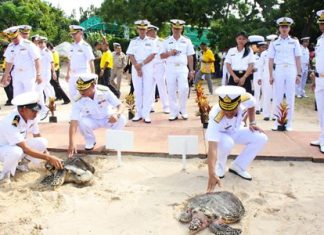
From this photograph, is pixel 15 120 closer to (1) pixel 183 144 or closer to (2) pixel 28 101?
(2) pixel 28 101

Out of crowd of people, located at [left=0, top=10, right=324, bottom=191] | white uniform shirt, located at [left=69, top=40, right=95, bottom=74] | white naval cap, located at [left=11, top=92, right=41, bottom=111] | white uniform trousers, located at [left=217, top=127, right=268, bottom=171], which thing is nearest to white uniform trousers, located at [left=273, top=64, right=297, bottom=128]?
crowd of people, located at [left=0, top=10, right=324, bottom=191]

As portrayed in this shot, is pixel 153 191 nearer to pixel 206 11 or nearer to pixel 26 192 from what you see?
pixel 26 192

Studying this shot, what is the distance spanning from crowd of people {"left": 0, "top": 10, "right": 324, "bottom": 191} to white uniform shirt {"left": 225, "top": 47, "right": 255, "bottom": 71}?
2 cm

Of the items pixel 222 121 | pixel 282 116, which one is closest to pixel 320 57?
pixel 282 116

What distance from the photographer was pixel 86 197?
4.07m

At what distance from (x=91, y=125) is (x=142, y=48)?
255 cm

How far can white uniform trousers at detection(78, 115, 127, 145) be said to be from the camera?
213 inches

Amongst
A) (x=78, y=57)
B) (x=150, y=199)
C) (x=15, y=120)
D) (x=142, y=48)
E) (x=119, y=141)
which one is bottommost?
(x=150, y=199)

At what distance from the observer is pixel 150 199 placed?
4035mm

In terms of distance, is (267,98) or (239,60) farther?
(267,98)

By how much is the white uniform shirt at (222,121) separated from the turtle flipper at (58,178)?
60.8 inches

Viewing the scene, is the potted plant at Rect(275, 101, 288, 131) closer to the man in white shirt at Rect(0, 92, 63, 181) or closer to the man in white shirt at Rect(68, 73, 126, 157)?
the man in white shirt at Rect(68, 73, 126, 157)

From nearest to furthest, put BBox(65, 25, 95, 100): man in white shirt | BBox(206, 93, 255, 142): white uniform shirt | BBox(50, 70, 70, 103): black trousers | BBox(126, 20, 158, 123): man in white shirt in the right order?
BBox(206, 93, 255, 142): white uniform shirt → BBox(126, 20, 158, 123): man in white shirt → BBox(65, 25, 95, 100): man in white shirt → BBox(50, 70, 70, 103): black trousers

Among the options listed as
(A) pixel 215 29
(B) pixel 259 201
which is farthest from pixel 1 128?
(A) pixel 215 29
